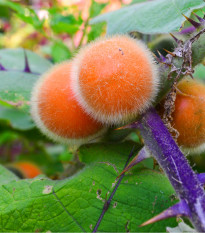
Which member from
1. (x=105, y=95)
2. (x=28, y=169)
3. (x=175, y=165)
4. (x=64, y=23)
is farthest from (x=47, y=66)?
(x=175, y=165)

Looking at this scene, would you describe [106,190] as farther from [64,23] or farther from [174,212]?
[64,23]

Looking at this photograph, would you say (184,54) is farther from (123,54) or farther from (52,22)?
(52,22)

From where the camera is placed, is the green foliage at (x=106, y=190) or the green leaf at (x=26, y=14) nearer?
the green foliage at (x=106, y=190)

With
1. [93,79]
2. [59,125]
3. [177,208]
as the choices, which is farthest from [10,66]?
[177,208]

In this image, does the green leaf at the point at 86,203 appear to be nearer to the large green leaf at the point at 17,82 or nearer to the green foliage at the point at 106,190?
the green foliage at the point at 106,190

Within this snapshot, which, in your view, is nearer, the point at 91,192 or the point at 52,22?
the point at 91,192

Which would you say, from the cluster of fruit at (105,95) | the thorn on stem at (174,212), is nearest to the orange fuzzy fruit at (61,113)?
the cluster of fruit at (105,95)

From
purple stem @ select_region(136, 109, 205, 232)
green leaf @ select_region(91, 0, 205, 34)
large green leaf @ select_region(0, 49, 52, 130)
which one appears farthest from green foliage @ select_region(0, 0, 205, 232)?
large green leaf @ select_region(0, 49, 52, 130)
